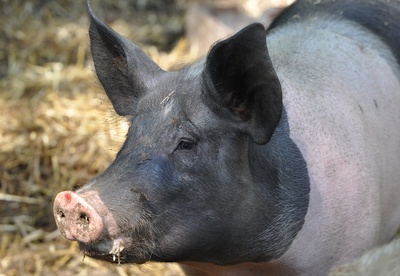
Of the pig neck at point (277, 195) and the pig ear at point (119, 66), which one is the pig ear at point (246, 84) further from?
the pig ear at point (119, 66)

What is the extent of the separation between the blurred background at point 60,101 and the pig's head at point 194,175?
48 cm

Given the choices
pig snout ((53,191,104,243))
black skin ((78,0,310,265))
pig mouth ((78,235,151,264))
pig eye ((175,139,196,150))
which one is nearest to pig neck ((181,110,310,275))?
black skin ((78,0,310,265))

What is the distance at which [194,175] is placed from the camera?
3650mm

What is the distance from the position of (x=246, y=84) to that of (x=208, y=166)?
379mm

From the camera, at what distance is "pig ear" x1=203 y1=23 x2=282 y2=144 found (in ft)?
11.8

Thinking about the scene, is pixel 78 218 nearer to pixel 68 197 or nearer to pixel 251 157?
pixel 68 197

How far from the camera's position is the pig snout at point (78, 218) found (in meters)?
3.31

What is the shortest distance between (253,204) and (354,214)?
0.62 metres

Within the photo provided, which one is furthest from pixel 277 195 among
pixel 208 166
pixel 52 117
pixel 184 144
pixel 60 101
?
pixel 60 101

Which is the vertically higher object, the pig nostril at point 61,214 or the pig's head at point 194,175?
the pig's head at point 194,175

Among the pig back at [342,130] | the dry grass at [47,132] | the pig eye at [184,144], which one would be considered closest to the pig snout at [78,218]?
the pig eye at [184,144]

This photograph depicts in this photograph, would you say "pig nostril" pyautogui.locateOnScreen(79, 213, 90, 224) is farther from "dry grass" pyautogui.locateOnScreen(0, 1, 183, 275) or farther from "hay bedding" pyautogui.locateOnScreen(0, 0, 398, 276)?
"dry grass" pyautogui.locateOnScreen(0, 1, 183, 275)

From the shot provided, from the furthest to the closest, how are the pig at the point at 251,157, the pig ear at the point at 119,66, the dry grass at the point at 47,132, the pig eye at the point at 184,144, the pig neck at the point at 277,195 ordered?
the dry grass at the point at 47,132 → the pig ear at the point at 119,66 → the pig neck at the point at 277,195 → the pig eye at the point at 184,144 → the pig at the point at 251,157

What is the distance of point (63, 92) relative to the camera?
23.5ft
